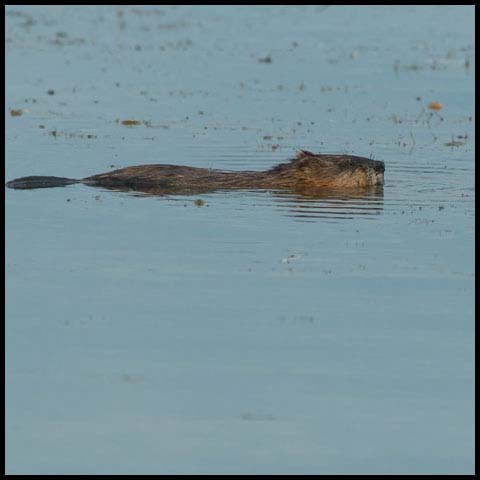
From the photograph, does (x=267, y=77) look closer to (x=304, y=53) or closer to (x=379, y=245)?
(x=304, y=53)

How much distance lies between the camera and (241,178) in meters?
19.0

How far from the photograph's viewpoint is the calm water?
30.2 ft

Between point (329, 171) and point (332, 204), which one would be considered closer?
point (332, 204)

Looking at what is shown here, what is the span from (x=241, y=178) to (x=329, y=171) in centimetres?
114

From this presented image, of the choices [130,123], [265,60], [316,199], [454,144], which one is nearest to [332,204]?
[316,199]

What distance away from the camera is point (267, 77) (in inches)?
1251

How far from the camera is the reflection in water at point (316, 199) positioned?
17375mm

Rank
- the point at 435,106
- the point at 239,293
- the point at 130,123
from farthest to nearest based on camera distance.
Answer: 1. the point at 435,106
2. the point at 130,123
3. the point at 239,293

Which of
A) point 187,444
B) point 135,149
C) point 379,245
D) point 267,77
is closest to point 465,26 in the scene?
point 267,77

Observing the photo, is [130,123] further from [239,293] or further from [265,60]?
[239,293]

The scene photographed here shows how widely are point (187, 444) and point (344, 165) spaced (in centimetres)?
1068

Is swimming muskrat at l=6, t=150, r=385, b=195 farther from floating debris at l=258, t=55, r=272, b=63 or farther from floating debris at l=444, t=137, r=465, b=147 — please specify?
floating debris at l=258, t=55, r=272, b=63

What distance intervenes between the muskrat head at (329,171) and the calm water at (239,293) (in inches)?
20.5

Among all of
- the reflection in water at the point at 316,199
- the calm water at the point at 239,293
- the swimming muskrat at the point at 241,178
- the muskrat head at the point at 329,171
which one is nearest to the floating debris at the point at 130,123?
the calm water at the point at 239,293
